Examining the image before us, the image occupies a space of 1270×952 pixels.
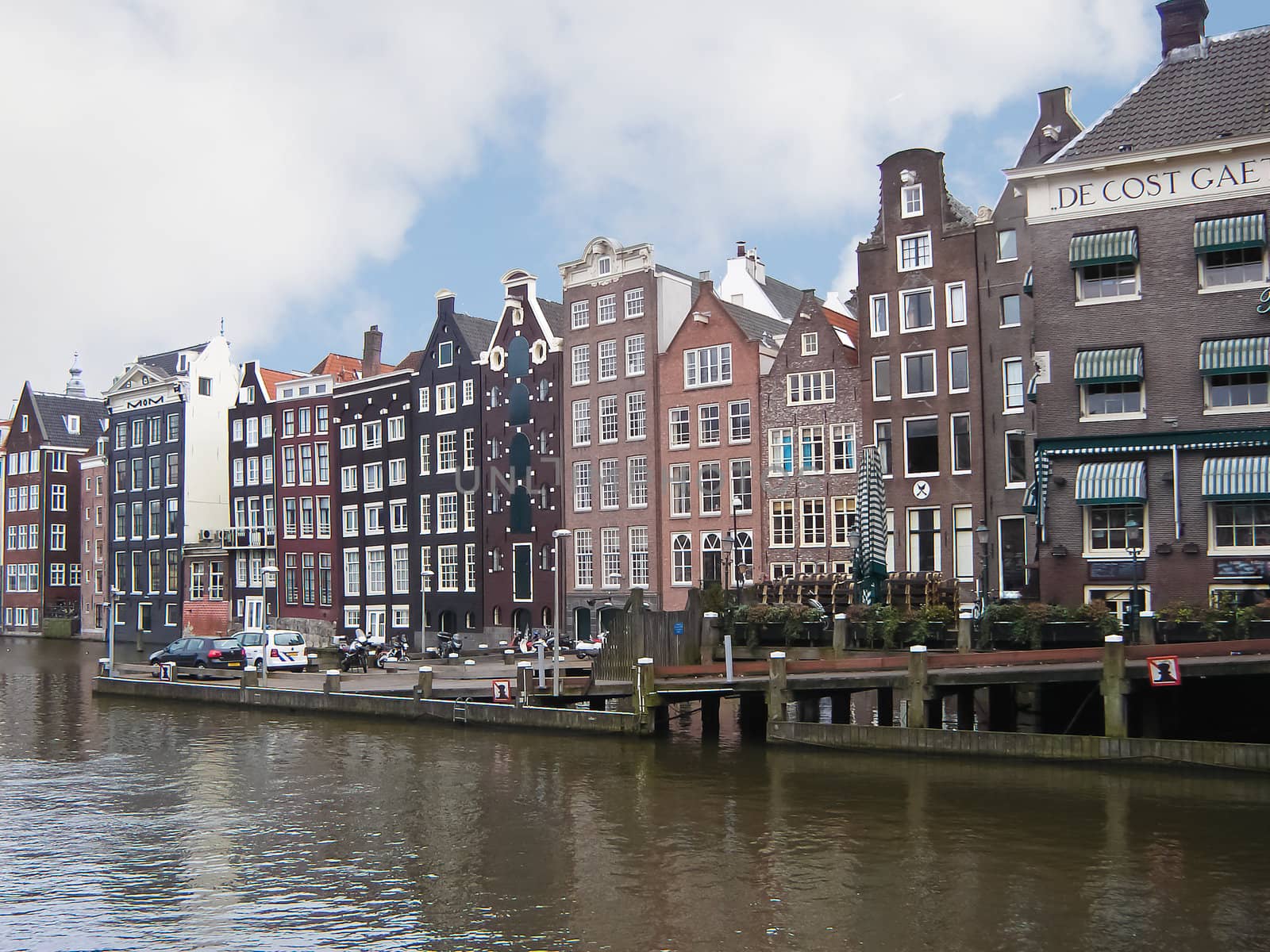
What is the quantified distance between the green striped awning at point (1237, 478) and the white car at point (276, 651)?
121 feet

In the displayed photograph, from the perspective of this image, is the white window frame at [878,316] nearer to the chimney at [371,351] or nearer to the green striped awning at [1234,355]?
the green striped awning at [1234,355]

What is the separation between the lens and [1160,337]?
131ft

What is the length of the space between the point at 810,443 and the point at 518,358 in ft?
67.1

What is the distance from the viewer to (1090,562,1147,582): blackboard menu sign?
39.2 meters

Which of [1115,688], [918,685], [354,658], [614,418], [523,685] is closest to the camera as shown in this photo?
[1115,688]

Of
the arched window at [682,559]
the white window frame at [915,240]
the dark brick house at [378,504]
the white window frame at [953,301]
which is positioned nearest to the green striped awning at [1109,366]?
the white window frame at [953,301]

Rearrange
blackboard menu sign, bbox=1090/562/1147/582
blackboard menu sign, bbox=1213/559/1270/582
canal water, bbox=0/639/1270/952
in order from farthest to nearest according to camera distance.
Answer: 1. blackboard menu sign, bbox=1090/562/1147/582
2. blackboard menu sign, bbox=1213/559/1270/582
3. canal water, bbox=0/639/1270/952

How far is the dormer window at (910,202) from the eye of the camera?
53.0 metres

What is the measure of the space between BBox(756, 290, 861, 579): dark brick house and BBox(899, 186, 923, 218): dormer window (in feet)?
19.8

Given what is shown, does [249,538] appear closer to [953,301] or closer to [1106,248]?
[953,301]

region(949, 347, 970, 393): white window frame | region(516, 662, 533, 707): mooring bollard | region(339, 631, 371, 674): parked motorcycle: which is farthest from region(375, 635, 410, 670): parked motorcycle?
region(949, 347, 970, 393): white window frame

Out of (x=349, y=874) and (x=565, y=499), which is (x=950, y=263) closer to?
(x=565, y=499)

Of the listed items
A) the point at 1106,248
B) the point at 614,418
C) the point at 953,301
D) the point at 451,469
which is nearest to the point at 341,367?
the point at 451,469

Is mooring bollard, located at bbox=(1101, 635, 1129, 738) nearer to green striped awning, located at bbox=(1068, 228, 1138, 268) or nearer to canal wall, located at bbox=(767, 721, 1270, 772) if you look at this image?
canal wall, located at bbox=(767, 721, 1270, 772)
